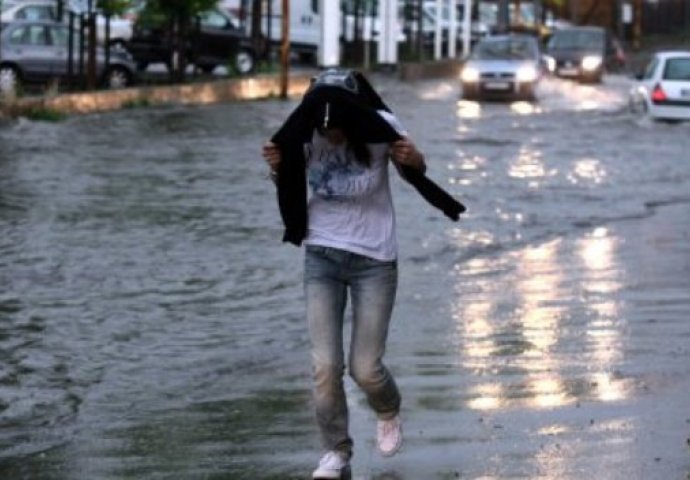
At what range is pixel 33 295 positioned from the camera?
13.5m

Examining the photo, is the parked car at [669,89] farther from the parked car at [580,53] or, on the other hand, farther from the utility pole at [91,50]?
the parked car at [580,53]

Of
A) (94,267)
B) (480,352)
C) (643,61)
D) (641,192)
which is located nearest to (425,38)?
(643,61)

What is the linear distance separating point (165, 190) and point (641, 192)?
5.52m

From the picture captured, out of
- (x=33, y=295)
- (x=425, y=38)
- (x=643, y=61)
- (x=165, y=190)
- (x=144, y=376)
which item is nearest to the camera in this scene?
(x=144, y=376)

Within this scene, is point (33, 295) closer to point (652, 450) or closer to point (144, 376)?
point (144, 376)

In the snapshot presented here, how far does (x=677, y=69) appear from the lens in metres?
33.1

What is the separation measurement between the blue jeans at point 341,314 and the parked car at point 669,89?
26.0 m

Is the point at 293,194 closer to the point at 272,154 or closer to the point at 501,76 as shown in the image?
the point at 272,154

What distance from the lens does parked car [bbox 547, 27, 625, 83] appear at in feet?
172

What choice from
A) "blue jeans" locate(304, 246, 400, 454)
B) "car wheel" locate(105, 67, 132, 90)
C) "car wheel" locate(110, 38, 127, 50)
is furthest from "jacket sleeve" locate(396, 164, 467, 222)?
"car wheel" locate(110, 38, 127, 50)

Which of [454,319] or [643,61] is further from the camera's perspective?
[643,61]

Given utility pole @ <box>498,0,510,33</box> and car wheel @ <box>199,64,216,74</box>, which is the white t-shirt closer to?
car wheel @ <box>199,64,216,74</box>

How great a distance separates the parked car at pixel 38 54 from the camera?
34.5m

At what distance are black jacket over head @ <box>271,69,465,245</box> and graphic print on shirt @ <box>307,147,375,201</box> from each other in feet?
0.25
